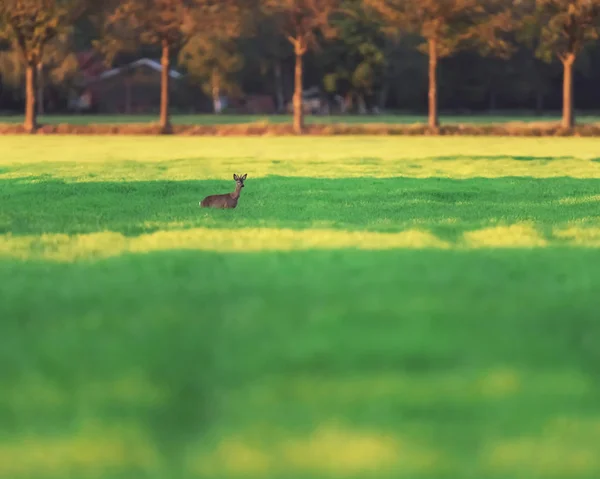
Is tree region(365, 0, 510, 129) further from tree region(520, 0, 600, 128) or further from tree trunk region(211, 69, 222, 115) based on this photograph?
tree trunk region(211, 69, 222, 115)

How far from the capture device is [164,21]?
182 feet

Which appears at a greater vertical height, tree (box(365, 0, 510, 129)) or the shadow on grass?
tree (box(365, 0, 510, 129))

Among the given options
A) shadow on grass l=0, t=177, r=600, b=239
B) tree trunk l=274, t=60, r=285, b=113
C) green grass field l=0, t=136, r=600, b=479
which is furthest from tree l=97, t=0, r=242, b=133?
tree trunk l=274, t=60, r=285, b=113

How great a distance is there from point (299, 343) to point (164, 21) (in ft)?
165

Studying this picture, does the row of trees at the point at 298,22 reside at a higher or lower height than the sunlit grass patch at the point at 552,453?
higher

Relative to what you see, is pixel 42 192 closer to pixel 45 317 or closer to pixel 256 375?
pixel 45 317

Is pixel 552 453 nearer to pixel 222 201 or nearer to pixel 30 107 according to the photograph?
pixel 222 201

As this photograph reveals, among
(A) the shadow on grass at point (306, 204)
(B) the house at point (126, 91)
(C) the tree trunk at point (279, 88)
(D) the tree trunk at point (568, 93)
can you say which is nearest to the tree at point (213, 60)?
(C) the tree trunk at point (279, 88)

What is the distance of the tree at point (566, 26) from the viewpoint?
53206mm

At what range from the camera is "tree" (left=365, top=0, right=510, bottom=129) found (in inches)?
2136

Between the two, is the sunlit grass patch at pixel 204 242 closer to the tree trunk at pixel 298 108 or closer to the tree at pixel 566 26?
the tree trunk at pixel 298 108

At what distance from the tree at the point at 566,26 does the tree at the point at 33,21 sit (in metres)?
21.2

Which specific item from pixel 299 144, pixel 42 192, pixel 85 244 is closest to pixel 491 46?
pixel 299 144

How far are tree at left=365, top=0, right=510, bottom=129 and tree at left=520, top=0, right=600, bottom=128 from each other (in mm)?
1437
